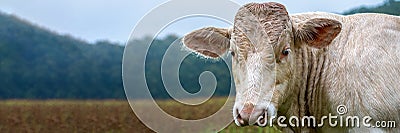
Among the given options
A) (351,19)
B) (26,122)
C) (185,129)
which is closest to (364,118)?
(351,19)

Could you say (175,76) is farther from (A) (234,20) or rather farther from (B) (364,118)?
(B) (364,118)

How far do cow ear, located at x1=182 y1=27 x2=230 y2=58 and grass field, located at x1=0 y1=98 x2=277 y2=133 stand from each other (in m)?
4.96

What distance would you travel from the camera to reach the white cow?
641 cm

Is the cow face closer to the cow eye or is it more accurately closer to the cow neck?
the cow eye

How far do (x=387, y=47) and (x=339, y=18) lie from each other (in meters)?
0.72

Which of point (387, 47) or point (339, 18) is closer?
point (387, 47)

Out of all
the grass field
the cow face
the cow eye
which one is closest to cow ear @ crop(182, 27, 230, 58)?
the cow face

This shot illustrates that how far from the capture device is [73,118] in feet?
47.5

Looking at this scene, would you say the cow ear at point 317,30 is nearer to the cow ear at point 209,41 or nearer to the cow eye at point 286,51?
the cow eye at point 286,51

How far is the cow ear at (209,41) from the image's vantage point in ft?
23.8

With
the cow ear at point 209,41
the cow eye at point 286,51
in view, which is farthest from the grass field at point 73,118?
the cow eye at point 286,51

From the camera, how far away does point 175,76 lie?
24.3 ft

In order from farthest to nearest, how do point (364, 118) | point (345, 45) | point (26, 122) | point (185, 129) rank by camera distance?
point (26, 122) → point (185, 129) → point (345, 45) → point (364, 118)

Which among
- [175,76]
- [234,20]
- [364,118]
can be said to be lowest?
[364,118]
